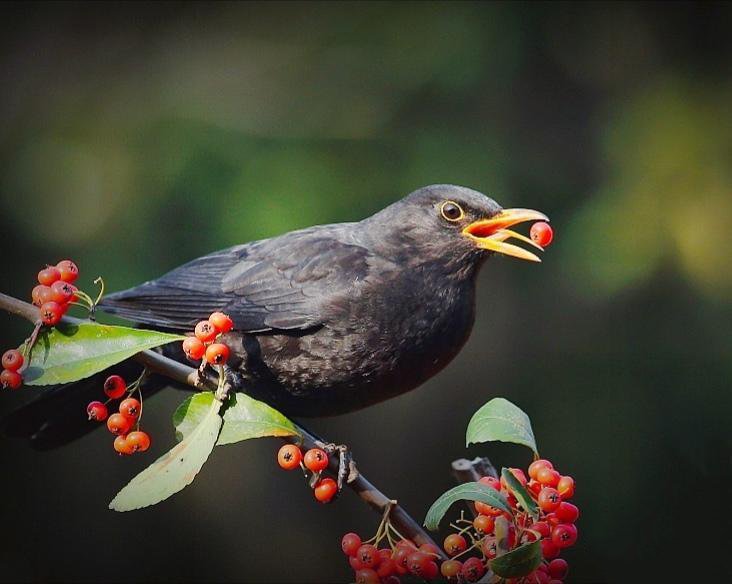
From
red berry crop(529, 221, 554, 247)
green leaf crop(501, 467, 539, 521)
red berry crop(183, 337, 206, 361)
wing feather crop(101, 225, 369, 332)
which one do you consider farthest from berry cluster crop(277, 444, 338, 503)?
red berry crop(529, 221, 554, 247)

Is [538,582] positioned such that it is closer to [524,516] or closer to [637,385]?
[524,516]

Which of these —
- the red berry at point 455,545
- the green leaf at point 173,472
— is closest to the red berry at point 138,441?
the green leaf at point 173,472

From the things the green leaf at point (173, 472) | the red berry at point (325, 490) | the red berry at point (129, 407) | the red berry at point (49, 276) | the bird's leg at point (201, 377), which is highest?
the red berry at point (49, 276)

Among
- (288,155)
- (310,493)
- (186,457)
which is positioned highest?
(288,155)

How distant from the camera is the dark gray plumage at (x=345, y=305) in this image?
3.19m

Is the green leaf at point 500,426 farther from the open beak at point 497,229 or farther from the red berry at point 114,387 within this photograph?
A: the open beak at point 497,229

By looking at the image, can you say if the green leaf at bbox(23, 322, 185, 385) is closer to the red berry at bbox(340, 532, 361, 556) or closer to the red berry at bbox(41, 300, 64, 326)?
the red berry at bbox(41, 300, 64, 326)

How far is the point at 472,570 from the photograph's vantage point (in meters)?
2.08

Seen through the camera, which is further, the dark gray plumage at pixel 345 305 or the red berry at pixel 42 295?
the dark gray plumage at pixel 345 305

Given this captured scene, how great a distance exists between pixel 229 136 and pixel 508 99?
1.85m

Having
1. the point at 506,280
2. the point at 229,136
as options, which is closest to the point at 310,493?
the point at 506,280

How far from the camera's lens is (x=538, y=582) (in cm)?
204

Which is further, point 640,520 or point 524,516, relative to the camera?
point 640,520

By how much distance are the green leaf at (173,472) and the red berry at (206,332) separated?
0.59ft
